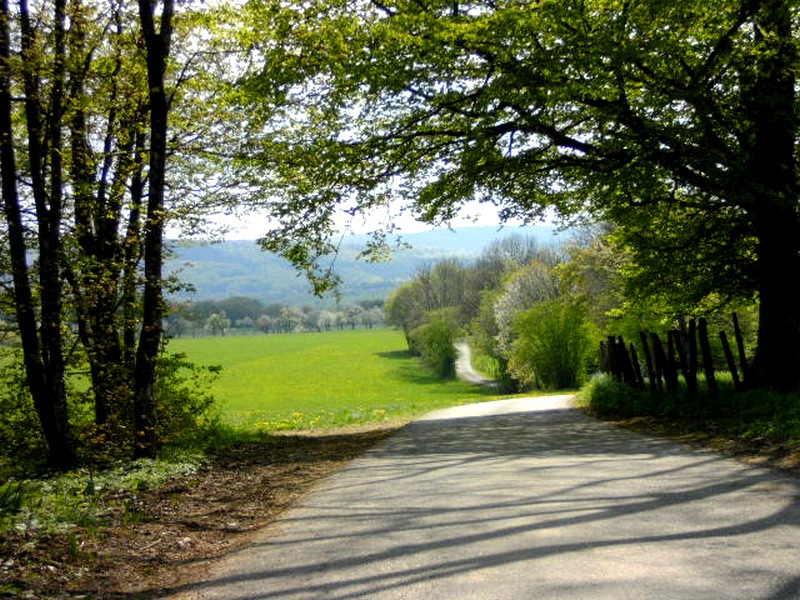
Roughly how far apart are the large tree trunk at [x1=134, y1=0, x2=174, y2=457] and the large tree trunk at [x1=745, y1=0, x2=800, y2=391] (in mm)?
9855

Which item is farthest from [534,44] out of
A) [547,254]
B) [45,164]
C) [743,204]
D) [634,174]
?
[547,254]

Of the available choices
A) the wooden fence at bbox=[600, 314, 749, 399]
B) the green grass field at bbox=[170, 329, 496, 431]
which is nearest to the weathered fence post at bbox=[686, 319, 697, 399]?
the wooden fence at bbox=[600, 314, 749, 399]

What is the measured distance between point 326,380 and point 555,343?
35281mm

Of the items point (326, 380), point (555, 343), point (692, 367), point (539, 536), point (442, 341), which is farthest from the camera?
point (442, 341)

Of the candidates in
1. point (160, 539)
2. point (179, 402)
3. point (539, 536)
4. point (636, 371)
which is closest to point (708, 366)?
point (636, 371)

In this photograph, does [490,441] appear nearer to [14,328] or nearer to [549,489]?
[549,489]

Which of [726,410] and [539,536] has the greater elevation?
[539,536]

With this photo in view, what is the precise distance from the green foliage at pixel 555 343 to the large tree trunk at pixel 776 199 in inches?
1470

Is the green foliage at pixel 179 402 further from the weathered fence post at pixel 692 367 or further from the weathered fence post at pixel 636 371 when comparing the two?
the weathered fence post at pixel 636 371

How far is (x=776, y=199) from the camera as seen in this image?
37.6ft

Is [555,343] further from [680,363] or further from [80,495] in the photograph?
[80,495]

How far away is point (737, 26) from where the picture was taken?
12031mm

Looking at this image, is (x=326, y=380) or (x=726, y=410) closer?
(x=726, y=410)

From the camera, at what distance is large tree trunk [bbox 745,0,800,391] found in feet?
38.6
